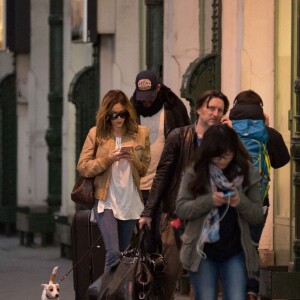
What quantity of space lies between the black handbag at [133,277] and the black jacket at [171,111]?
5.82 feet

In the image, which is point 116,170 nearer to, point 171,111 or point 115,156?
point 115,156

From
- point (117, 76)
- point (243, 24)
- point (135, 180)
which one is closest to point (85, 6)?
point (117, 76)

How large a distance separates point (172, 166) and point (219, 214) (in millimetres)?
1912

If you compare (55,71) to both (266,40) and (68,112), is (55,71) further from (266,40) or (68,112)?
(266,40)

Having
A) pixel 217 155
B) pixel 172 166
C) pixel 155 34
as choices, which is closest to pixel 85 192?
pixel 172 166

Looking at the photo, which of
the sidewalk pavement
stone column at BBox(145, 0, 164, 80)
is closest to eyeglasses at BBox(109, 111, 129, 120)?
the sidewalk pavement

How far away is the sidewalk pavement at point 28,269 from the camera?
17.9 metres

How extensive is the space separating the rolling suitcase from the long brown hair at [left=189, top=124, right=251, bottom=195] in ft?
13.7

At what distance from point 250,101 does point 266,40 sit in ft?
11.4

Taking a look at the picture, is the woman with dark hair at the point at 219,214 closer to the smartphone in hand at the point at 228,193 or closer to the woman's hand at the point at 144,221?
the smartphone in hand at the point at 228,193

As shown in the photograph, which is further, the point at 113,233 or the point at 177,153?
the point at 113,233

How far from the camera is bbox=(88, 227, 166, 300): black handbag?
12.6 meters

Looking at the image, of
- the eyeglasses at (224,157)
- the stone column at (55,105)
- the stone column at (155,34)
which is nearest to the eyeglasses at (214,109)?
the eyeglasses at (224,157)

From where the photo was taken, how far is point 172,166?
1288 centimetres
